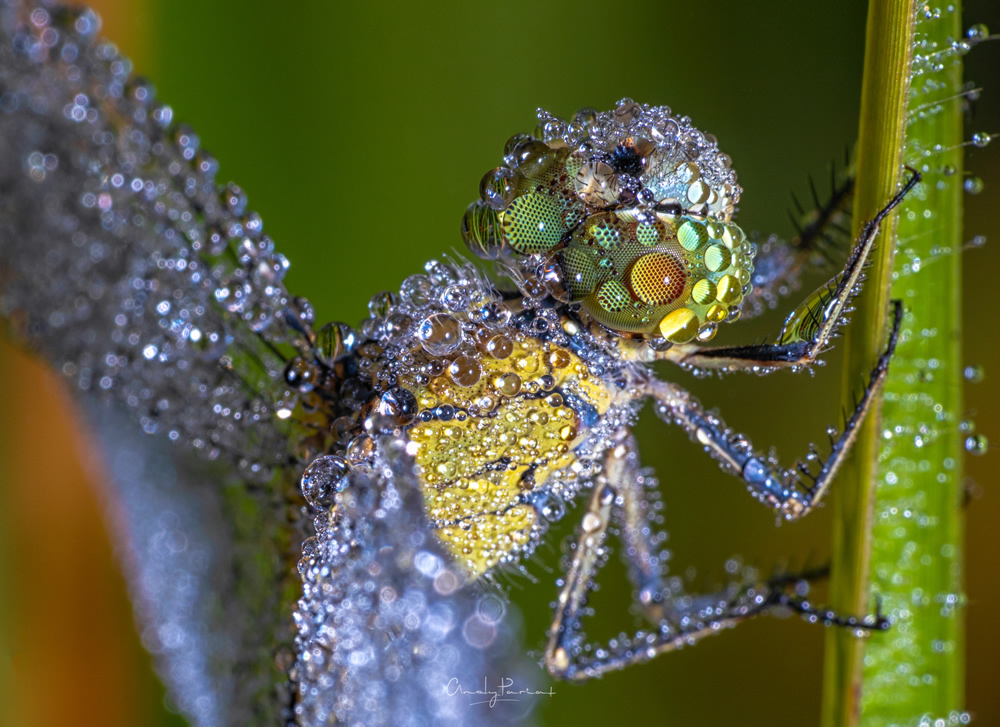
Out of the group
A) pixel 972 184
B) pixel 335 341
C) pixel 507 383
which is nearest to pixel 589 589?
pixel 507 383

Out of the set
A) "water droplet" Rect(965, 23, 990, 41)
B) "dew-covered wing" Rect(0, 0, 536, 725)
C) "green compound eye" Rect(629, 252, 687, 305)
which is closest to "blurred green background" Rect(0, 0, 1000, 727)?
"water droplet" Rect(965, 23, 990, 41)

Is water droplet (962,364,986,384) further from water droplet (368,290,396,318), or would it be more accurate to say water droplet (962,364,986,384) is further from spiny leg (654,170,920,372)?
water droplet (368,290,396,318)

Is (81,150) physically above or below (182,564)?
above

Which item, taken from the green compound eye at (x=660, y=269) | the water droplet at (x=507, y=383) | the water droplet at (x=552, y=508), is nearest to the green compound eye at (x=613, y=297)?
the green compound eye at (x=660, y=269)

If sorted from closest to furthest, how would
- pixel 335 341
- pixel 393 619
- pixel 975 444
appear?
pixel 393 619
pixel 975 444
pixel 335 341

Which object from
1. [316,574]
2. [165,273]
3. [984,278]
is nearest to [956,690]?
[984,278]

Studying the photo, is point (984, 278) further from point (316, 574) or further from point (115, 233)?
point (115, 233)

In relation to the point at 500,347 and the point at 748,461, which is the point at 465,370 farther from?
the point at 748,461
